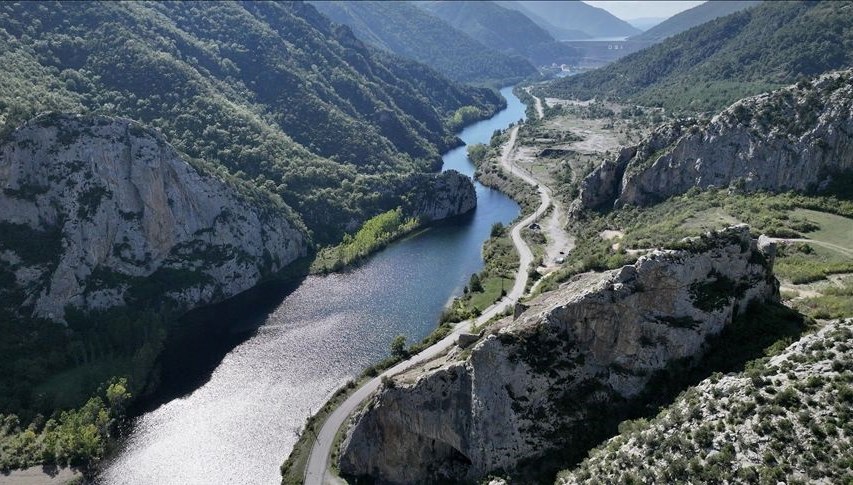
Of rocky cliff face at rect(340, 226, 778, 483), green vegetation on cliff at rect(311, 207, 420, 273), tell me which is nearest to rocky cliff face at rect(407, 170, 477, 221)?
green vegetation on cliff at rect(311, 207, 420, 273)

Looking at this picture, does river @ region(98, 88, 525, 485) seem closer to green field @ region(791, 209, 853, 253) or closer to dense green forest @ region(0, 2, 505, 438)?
dense green forest @ region(0, 2, 505, 438)

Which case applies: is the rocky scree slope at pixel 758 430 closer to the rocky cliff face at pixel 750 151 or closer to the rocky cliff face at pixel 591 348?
the rocky cliff face at pixel 591 348

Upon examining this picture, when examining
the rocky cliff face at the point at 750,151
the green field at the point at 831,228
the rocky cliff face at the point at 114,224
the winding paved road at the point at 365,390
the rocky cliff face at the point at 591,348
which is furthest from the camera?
the rocky cliff face at the point at 750,151

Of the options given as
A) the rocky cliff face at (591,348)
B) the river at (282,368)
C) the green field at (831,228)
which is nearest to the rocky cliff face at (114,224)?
the river at (282,368)

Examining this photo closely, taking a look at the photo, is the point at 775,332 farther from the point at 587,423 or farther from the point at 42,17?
the point at 42,17

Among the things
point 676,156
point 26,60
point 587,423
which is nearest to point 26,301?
point 26,60

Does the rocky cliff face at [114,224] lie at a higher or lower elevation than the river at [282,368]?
higher

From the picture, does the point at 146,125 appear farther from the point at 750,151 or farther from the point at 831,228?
the point at 831,228
